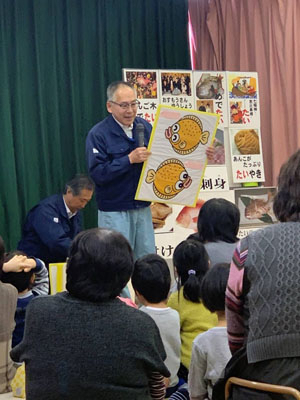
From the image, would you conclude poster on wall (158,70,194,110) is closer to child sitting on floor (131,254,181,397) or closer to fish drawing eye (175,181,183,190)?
fish drawing eye (175,181,183,190)

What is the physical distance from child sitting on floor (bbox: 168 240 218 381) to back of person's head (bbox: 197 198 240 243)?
234 mm

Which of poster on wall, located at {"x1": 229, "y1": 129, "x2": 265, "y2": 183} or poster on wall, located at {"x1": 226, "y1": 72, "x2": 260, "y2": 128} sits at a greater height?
poster on wall, located at {"x1": 226, "y1": 72, "x2": 260, "y2": 128}

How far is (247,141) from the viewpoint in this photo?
490 centimetres

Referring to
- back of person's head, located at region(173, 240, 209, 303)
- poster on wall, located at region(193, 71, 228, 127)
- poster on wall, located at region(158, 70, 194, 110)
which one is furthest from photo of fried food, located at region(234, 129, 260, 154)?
A: back of person's head, located at region(173, 240, 209, 303)

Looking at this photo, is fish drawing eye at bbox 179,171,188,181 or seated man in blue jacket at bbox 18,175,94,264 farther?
seated man in blue jacket at bbox 18,175,94,264

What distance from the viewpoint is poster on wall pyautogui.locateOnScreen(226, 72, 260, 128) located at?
16.0 ft

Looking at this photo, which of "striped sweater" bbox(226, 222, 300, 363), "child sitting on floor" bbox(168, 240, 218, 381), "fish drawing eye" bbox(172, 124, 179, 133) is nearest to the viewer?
"striped sweater" bbox(226, 222, 300, 363)

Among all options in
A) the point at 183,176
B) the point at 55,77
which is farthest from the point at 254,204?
the point at 55,77

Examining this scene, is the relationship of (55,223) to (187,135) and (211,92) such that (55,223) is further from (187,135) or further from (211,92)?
(211,92)

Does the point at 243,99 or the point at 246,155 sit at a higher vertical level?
the point at 243,99

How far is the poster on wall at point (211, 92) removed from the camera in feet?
15.8

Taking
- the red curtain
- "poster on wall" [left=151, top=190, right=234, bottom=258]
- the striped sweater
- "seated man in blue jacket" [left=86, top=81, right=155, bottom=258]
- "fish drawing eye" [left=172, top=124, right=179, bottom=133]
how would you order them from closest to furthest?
the striped sweater < "seated man in blue jacket" [left=86, top=81, right=155, bottom=258] < "fish drawing eye" [left=172, top=124, right=179, bottom=133] < "poster on wall" [left=151, top=190, right=234, bottom=258] < the red curtain

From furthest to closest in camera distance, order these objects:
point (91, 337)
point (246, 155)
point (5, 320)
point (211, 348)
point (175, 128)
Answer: point (246, 155) → point (175, 128) → point (5, 320) → point (211, 348) → point (91, 337)

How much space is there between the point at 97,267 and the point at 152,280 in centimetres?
80
